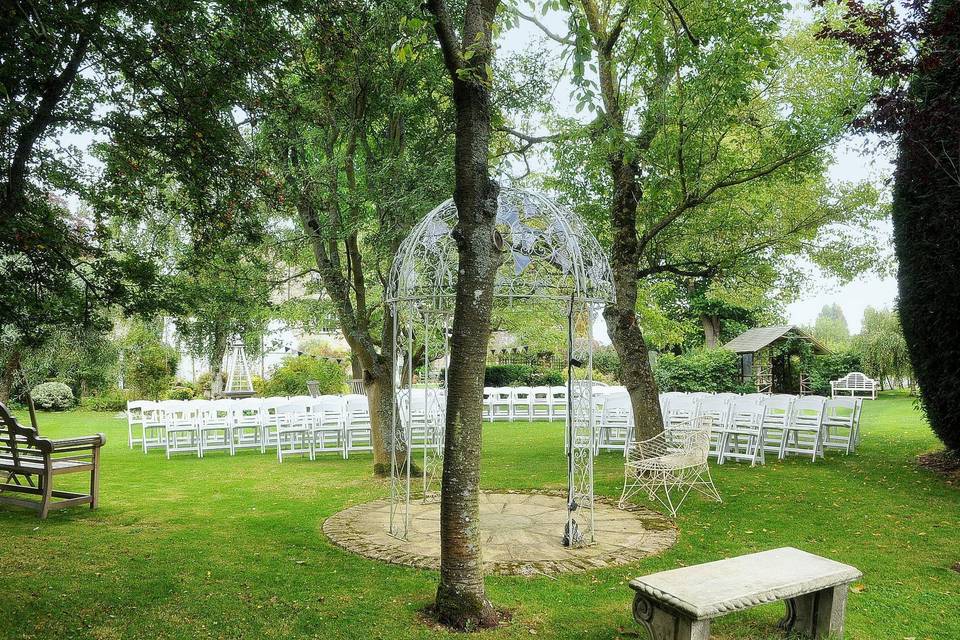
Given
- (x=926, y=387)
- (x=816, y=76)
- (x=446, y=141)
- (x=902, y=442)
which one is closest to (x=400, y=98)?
(x=446, y=141)

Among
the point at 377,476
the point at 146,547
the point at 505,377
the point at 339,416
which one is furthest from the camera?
the point at 505,377

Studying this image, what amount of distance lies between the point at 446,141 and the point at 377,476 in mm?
5155

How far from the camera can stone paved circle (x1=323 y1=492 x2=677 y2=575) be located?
6012 mm

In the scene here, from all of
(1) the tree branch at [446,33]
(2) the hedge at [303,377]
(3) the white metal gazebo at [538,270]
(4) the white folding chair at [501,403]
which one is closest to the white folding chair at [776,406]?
(3) the white metal gazebo at [538,270]

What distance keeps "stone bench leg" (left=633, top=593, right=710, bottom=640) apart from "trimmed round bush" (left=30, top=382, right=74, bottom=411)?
79.5 ft

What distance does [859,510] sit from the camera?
8023 mm

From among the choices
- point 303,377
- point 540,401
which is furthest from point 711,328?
point 303,377

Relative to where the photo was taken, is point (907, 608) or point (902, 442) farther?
point (902, 442)

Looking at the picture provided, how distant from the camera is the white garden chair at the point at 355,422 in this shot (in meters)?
13.0

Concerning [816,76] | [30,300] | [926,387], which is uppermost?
[816,76]

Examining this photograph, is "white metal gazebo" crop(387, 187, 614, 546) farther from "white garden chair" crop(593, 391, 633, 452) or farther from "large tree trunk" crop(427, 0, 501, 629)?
"white garden chair" crop(593, 391, 633, 452)

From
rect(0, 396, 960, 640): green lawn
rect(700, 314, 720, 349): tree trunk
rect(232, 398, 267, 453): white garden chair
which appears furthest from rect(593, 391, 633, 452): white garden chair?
rect(700, 314, 720, 349): tree trunk

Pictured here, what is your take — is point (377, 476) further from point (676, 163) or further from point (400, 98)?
point (676, 163)

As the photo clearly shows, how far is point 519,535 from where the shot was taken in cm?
688
